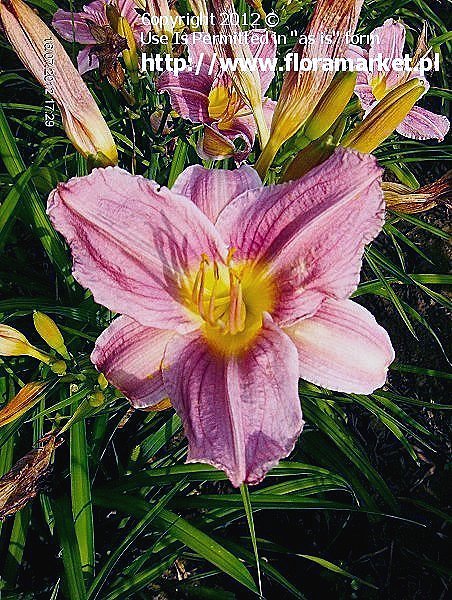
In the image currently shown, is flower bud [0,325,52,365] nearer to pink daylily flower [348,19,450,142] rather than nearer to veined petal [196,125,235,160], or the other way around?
veined petal [196,125,235,160]

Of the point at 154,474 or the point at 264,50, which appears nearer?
the point at 264,50

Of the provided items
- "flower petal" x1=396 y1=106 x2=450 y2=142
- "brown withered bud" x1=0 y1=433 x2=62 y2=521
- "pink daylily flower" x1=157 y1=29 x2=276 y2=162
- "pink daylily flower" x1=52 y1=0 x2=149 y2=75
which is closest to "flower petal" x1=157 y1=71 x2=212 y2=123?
"pink daylily flower" x1=157 y1=29 x2=276 y2=162

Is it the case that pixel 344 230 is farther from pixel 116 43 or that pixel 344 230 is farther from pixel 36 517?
pixel 36 517

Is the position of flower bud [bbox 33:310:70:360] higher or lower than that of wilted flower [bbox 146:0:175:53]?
lower

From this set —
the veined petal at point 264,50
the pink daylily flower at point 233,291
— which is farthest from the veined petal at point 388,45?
the pink daylily flower at point 233,291

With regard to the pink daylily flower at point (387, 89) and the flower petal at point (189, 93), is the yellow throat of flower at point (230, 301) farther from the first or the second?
the pink daylily flower at point (387, 89)

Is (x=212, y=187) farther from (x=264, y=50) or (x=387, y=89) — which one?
(x=387, y=89)

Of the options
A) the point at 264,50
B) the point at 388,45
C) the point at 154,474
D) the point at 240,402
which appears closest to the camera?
the point at 240,402

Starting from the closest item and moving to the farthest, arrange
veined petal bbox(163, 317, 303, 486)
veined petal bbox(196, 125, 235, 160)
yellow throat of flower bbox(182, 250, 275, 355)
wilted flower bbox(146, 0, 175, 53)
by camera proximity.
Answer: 1. veined petal bbox(163, 317, 303, 486)
2. yellow throat of flower bbox(182, 250, 275, 355)
3. veined petal bbox(196, 125, 235, 160)
4. wilted flower bbox(146, 0, 175, 53)

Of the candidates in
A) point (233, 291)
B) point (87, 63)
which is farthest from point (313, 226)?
point (87, 63)
